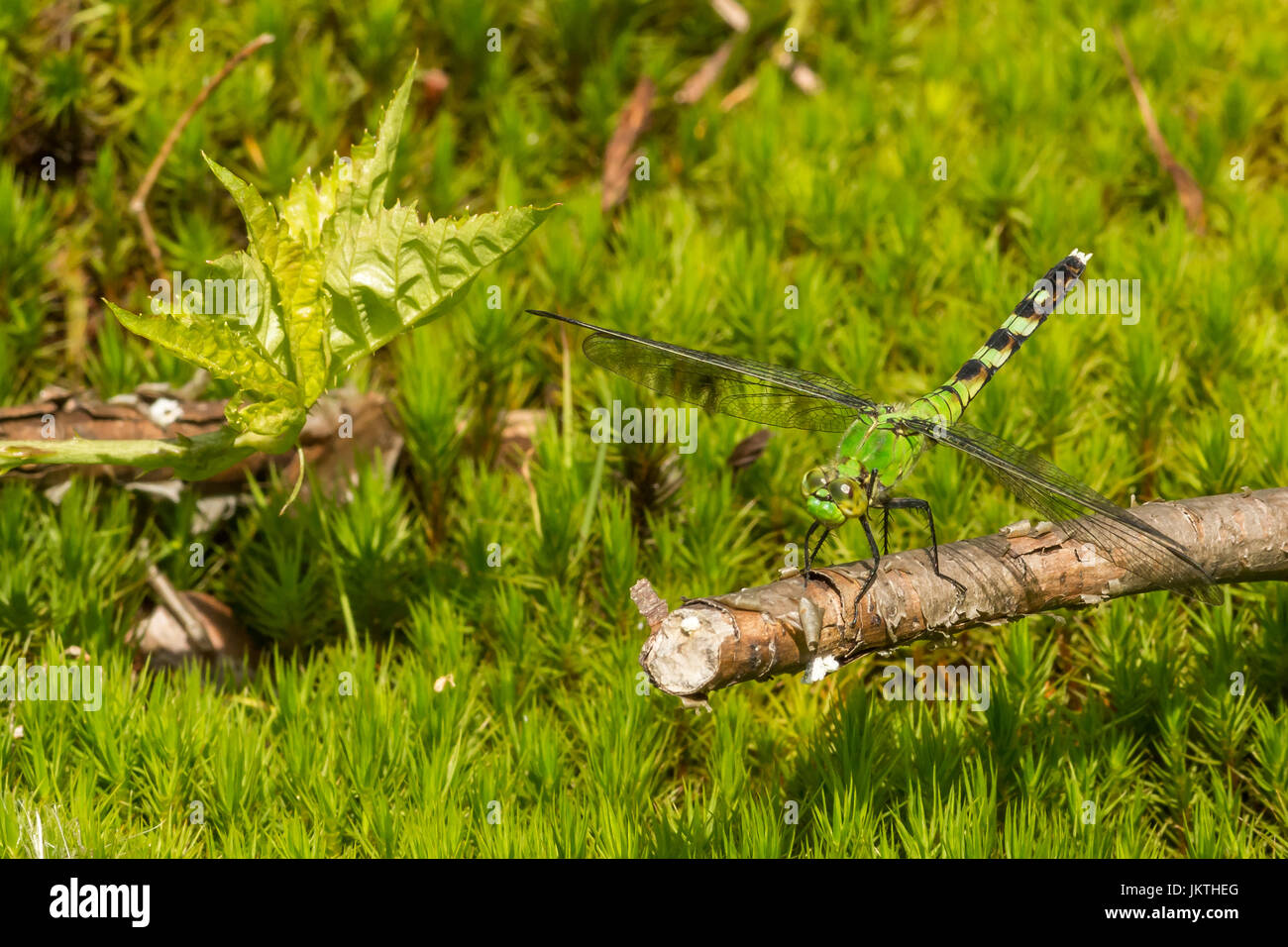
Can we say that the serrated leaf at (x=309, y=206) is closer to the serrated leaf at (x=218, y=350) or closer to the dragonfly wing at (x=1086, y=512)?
the serrated leaf at (x=218, y=350)

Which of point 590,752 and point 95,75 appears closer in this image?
point 590,752

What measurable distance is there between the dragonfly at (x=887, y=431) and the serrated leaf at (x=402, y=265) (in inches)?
6.7

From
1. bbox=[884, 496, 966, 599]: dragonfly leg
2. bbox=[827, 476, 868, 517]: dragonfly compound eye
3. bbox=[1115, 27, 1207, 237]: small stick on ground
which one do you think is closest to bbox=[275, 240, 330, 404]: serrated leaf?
bbox=[827, 476, 868, 517]: dragonfly compound eye

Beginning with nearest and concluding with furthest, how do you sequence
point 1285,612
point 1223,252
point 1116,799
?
1. point 1116,799
2. point 1285,612
3. point 1223,252

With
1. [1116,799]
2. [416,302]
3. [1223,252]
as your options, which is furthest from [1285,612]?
[416,302]

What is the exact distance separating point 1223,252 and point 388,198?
7.13 feet

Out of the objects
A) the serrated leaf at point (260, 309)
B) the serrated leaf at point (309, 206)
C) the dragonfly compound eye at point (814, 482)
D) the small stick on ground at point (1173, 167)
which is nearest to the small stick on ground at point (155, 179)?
the serrated leaf at point (309, 206)

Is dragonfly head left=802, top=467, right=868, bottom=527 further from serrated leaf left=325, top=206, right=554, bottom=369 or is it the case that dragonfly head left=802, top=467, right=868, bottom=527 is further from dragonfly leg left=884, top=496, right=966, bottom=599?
serrated leaf left=325, top=206, right=554, bottom=369

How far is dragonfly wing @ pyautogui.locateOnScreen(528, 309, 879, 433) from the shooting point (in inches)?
87.7

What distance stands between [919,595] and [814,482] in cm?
27

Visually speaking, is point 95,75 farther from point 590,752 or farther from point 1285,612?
point 1285,612

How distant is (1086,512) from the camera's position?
6.06 feet

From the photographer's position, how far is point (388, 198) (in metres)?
3.03
